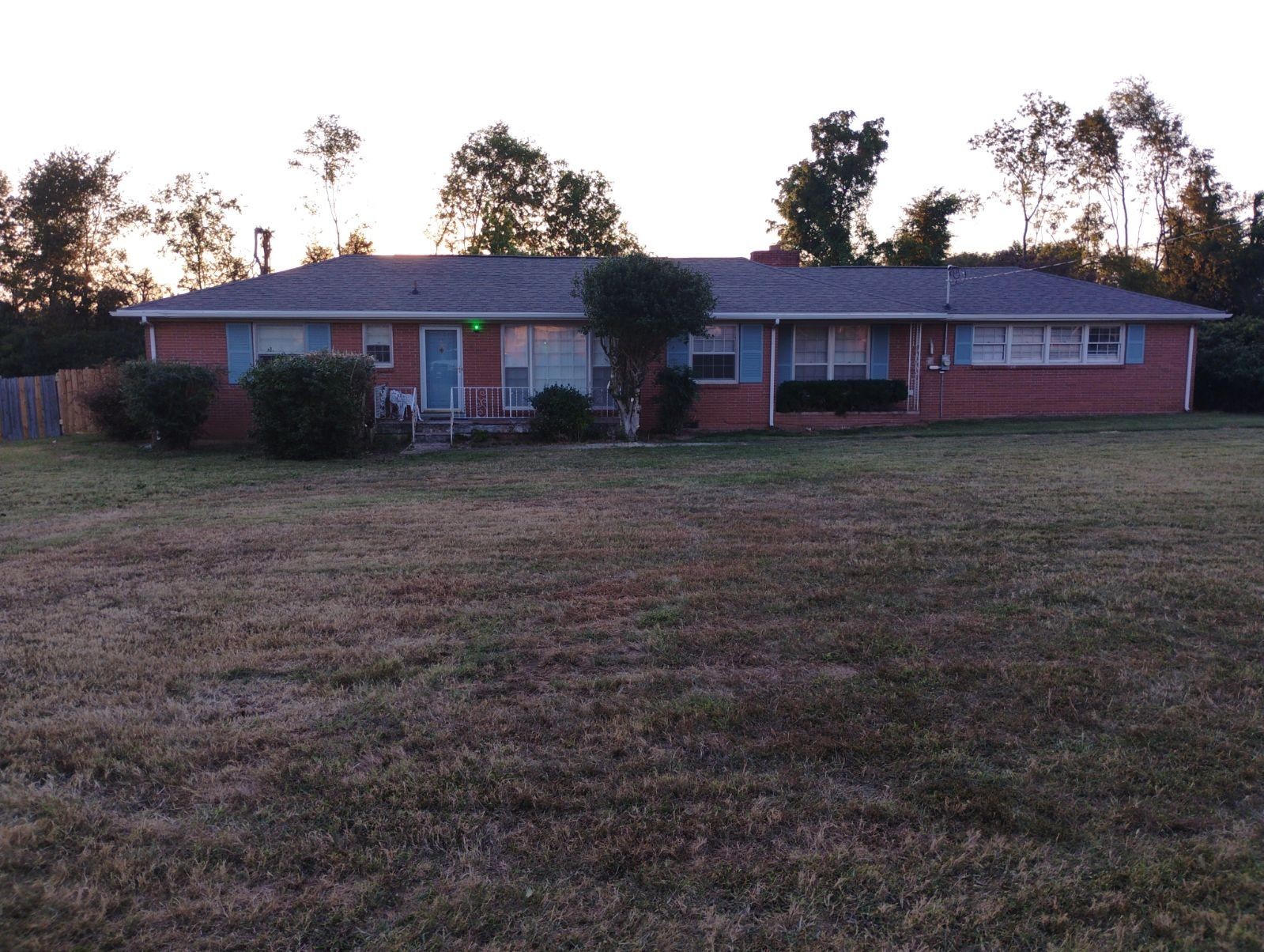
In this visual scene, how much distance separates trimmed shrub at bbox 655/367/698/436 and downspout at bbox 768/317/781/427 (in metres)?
1.81

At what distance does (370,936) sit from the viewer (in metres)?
2.30

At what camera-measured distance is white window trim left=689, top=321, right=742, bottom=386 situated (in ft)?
61.1

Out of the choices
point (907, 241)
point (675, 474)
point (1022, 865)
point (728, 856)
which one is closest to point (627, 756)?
point (728, 856)

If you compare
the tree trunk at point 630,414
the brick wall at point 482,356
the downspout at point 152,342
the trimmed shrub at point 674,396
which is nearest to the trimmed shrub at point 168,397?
the downspout at point 152,342

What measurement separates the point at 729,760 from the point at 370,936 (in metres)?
1.36

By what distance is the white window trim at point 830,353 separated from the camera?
19.5 meters

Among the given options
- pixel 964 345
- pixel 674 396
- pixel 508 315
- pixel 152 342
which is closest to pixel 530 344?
pixel 508 315

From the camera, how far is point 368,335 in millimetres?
17781

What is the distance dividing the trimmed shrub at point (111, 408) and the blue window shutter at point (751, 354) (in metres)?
11.2

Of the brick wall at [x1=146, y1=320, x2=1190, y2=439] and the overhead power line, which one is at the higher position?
the overhead power line

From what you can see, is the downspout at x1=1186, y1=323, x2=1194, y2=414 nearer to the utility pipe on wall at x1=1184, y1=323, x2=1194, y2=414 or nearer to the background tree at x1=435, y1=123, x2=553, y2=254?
the utility pipe on wall at x1=1184, y1=323, x2=1194, y2=414

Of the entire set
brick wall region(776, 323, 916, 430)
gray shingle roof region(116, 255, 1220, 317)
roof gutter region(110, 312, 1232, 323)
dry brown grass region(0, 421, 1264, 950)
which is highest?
gray shingle roof region(116, 255, 1220, 317)

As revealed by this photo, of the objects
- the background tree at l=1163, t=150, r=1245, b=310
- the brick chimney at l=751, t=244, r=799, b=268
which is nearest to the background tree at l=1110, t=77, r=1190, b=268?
the background tree at l=1163, t=150, r=1245, b=310

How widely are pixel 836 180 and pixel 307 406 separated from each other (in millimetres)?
30438
